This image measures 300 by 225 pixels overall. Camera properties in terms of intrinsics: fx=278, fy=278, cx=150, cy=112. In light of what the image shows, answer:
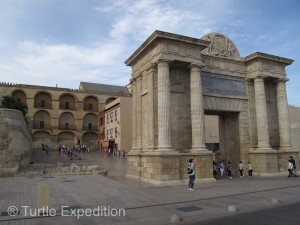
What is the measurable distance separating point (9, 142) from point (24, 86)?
44.0 metres

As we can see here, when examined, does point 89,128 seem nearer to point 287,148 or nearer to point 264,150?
point 287,148

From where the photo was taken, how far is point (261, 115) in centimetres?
1925

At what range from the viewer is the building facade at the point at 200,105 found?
1573 centimetres

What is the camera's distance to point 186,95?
17.4 metres

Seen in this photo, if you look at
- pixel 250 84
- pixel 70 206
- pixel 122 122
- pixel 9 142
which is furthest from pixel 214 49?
pixel 122 122

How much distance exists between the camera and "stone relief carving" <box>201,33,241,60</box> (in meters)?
19.0

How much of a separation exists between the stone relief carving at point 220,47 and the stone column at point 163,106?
4.50 metres

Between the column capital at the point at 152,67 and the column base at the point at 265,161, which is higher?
the column capital at the point at 152,67

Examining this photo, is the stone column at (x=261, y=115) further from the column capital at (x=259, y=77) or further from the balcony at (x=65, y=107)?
the balcony at (x=65, y=107)

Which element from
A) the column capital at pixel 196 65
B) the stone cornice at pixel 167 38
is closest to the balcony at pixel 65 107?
the stone cornice at pixel 167 38

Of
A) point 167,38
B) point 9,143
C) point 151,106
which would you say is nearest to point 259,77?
point 167,38

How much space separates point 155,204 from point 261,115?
1235 cm

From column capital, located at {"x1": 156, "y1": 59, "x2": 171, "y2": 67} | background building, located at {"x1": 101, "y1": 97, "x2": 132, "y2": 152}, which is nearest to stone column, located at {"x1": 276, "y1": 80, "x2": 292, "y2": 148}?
column capital, located at {"x1": 156, "y1": 59, "x2": 171, "y2": 67}

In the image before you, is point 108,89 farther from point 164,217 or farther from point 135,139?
point 164,217
